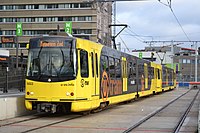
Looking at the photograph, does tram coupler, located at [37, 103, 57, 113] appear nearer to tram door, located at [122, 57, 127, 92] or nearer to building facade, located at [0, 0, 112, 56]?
tram door, located at [122, 57, 127, 92]

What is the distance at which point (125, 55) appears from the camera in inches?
945

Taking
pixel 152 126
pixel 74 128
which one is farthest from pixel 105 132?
pixel 152 126

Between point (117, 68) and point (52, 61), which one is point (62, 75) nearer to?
point (52, 61)

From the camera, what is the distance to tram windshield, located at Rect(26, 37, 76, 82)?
613 inches

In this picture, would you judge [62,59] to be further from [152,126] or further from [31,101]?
[152,126]

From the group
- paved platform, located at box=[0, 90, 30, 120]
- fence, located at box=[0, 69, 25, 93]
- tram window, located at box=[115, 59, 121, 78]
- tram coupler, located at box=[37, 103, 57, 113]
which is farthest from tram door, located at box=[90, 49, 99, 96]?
fence, located at box=[0, 69, 25, 93]

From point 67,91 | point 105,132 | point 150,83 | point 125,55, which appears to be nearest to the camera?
point 105,132

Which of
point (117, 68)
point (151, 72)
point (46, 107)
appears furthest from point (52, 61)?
point (151, 72)

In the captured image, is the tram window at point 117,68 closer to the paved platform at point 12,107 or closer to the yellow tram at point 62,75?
the yellow tram at point 62,75

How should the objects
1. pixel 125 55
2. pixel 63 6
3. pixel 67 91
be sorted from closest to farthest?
pixel 67 91 → pixel 125 55 → pixel 63 6

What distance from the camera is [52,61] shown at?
51.8ft

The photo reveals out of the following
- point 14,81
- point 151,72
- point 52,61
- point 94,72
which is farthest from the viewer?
point 14,81

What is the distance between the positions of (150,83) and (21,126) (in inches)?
877

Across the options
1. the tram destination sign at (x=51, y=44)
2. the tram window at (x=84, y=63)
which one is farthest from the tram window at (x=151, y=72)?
the tram destination sign at (x=51, y=44)
